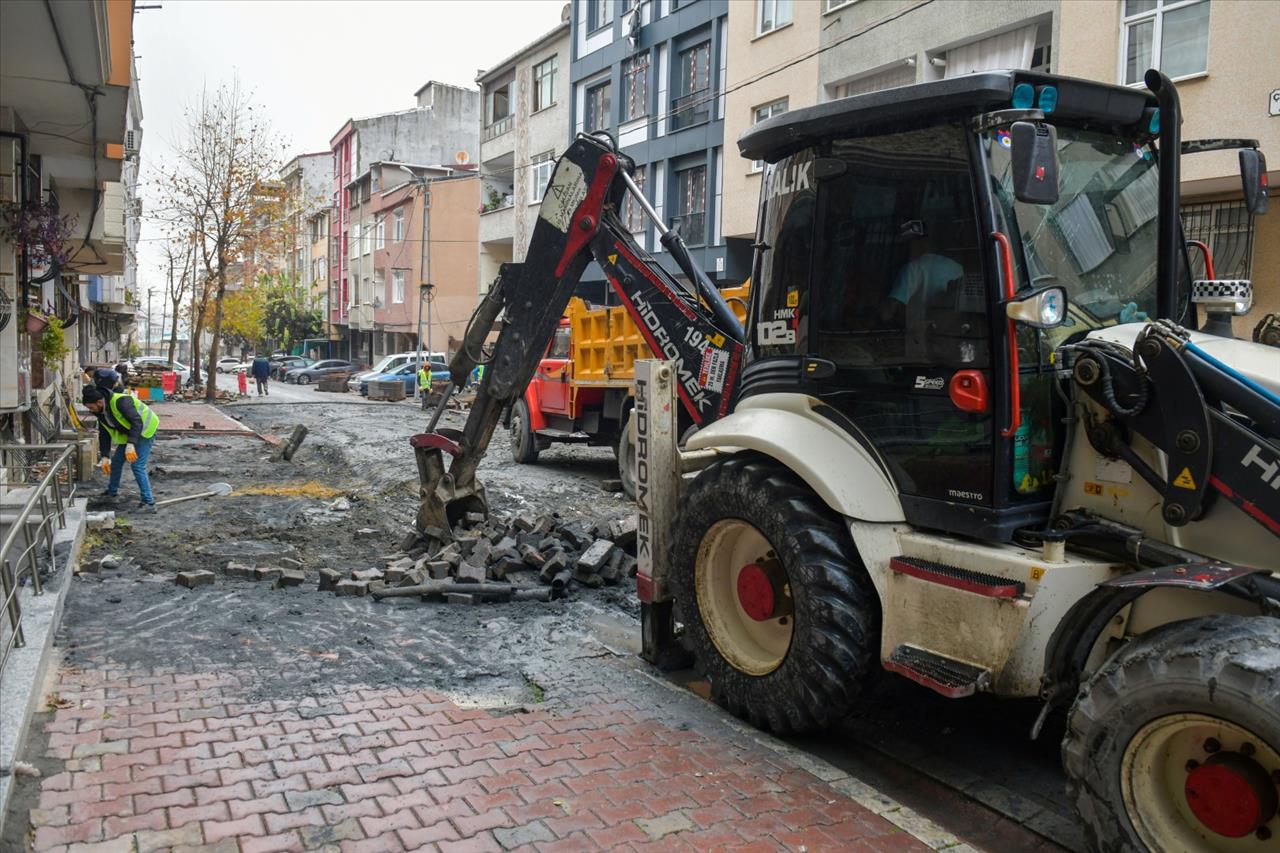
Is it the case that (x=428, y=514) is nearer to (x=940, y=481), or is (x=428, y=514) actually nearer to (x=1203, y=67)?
(x=940, y=481)

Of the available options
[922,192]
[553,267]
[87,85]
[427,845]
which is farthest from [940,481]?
[87,85]

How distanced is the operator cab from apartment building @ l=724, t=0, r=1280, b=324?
6.17 metres

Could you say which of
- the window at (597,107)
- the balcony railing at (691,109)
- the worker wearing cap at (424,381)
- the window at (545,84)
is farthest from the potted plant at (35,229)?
the window at (545,84)

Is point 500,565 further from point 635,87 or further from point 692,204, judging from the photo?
point 635,87

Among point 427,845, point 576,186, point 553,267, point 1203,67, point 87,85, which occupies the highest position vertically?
point 1203,67

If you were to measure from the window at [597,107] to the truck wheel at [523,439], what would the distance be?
1668 cm

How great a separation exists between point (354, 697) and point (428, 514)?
368cm

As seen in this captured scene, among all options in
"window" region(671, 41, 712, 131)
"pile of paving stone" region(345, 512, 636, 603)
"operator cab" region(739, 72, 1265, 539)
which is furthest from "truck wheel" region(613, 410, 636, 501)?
"window" region(671, 41, 712, 131)

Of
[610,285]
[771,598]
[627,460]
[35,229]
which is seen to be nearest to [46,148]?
[35,229]

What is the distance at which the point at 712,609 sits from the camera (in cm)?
529

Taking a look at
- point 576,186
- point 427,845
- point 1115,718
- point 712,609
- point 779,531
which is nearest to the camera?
point 1115,718

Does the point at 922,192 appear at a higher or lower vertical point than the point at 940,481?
higher

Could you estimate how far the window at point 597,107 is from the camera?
1213 inches

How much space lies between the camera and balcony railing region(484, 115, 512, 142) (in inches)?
1468
